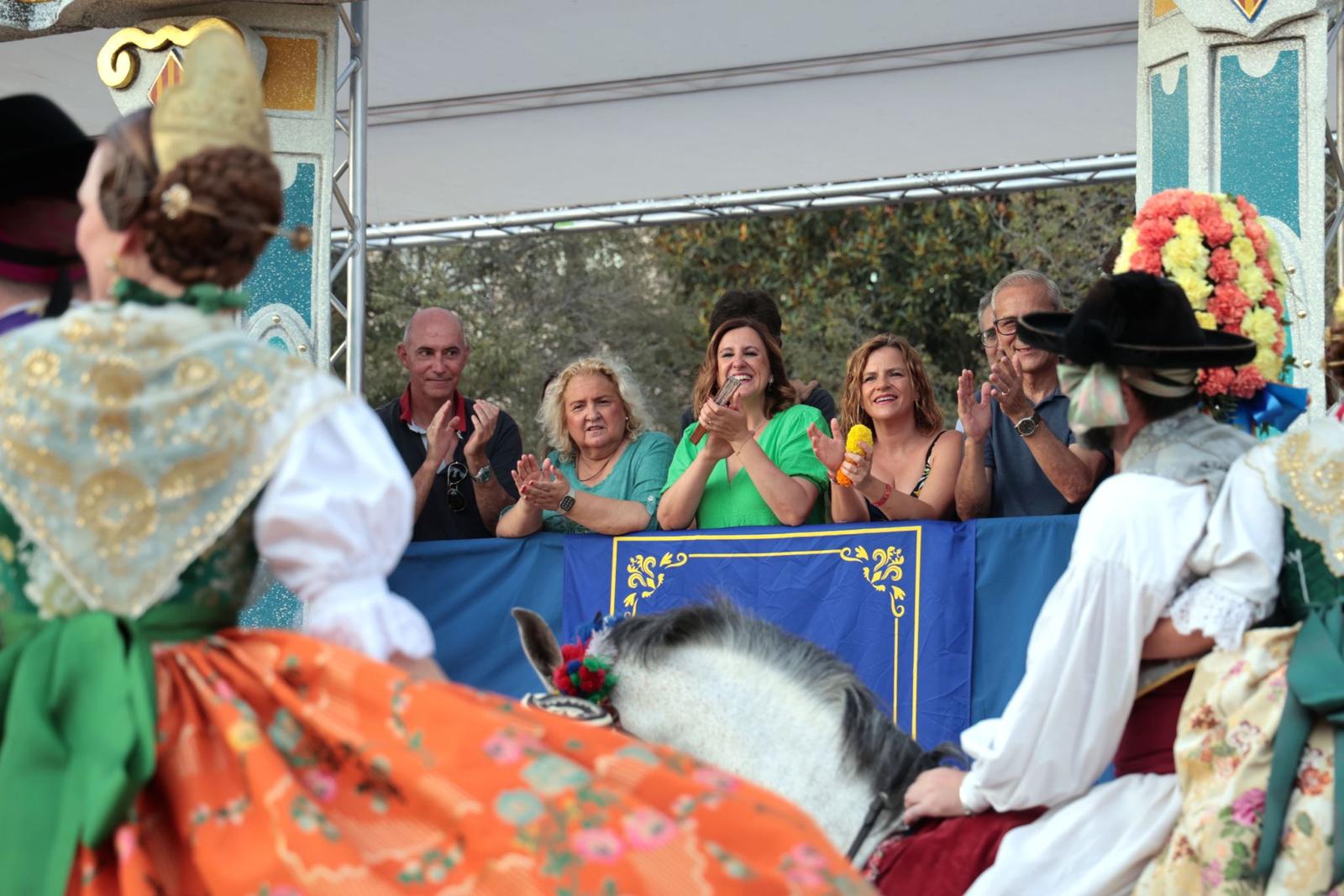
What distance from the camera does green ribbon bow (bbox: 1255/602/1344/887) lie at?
9.50 ft

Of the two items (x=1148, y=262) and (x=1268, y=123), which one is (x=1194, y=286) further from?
(x=1268, y=123)

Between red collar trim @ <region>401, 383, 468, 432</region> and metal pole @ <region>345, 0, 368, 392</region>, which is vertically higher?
metal pole @ <region>345, 0, 368, 392</region>

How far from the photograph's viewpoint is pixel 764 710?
134 inches

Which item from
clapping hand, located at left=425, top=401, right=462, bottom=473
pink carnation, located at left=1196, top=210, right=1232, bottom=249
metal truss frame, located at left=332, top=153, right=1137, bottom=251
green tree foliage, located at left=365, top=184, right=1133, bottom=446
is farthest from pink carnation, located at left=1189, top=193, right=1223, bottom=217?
green tree foliage, located at left=365, top=184, right=1133, bottom=446

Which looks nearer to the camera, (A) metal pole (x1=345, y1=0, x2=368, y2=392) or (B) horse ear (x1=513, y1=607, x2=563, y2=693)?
(B) horse ear (x1=513, y1=607, x2=563, y2=693)

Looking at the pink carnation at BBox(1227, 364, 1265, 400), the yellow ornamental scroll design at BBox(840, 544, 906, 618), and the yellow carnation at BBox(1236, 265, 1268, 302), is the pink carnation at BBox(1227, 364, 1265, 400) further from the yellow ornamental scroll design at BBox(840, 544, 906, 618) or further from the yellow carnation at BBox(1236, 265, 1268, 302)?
the yellow ornamental scroll design at BBox(840, 544, 906, 618)

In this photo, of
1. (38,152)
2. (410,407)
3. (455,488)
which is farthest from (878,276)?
(38,152)

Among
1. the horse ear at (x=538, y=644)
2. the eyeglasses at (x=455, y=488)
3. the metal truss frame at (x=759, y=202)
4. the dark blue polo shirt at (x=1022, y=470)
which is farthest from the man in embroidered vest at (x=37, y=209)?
the metal truss frame at (x=759, y=202)

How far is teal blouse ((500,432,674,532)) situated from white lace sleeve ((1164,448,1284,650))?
2836 millimetres

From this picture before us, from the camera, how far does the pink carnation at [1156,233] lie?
3621 mm

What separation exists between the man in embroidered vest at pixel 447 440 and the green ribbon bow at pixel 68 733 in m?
3.86

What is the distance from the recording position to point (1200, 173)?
5.45 metres

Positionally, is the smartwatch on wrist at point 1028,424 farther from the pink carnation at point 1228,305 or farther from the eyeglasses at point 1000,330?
the pink carnation at point 1228,305

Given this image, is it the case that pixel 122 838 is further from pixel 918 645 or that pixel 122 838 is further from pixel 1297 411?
pixel 918 645
